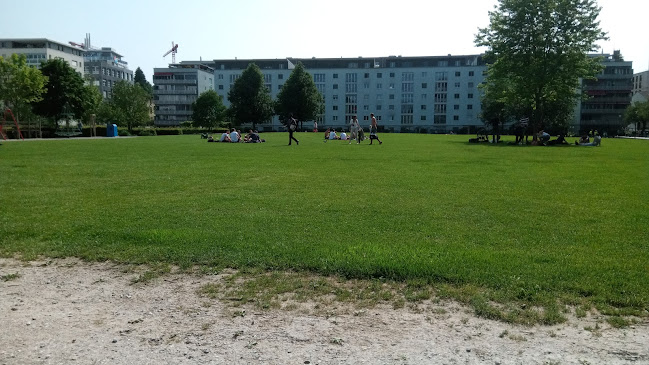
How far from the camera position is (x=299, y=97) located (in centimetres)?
9488

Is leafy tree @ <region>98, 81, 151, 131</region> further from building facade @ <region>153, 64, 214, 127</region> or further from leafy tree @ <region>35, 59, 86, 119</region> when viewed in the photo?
building facade @ <region>153, 64, 214, 127</region>

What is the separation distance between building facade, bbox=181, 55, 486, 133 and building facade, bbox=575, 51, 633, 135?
98.1 feet

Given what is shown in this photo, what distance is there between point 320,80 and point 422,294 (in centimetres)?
13580

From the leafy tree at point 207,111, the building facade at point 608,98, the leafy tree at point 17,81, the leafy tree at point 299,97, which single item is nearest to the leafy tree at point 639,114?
the building facade at point 608,98

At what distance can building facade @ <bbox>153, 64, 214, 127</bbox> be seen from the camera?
153750mm

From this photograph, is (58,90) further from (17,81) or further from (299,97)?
(299,97)

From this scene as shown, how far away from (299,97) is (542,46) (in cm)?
5865

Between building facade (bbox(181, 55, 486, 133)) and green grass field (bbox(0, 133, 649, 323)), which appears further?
building facade (bbox(181, 55, 486, 133))

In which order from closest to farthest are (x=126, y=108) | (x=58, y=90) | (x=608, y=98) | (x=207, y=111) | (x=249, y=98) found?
(x=58, y=90), (x=249, y=98), (x=126, y=108), (x=207, y=111), (x=608, y=98)

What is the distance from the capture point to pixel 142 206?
978cm

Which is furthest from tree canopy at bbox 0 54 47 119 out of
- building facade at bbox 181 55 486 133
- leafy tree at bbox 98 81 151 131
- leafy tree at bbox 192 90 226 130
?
building facade at bbox 181 55 486 133

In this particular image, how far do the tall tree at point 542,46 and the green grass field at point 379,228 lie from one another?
30.5m

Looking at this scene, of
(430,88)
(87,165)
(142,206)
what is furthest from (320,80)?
(142,206)

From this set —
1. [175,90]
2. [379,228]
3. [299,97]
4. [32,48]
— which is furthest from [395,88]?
[379,228]
